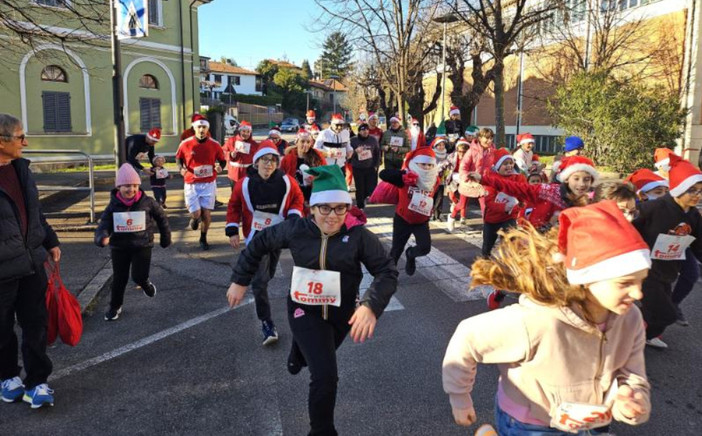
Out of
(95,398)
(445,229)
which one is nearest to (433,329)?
(95,398)

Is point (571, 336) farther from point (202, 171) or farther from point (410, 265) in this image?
point (202, 171)

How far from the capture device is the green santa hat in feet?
11.5

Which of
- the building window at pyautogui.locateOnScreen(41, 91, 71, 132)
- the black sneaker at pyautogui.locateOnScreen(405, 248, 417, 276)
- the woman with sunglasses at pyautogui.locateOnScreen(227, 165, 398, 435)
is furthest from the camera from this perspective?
the building window at pyautogui.locateOnScreen(41, 91, 71, 132)

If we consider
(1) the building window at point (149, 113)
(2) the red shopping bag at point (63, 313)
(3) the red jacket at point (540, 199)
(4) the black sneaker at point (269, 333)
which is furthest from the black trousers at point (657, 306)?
(1) the building window at point (149, 113)

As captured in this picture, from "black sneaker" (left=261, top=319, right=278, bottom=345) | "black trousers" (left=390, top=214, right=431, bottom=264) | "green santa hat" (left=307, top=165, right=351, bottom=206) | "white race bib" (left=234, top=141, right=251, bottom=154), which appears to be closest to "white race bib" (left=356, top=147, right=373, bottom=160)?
"white race bib" (left=234, top=141, right=251, bottom=154)

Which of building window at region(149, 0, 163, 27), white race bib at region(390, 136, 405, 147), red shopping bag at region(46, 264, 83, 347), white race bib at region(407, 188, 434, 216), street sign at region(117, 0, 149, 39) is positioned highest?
building window at region(149, 0, 163, 27)

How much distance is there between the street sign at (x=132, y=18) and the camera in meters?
9.77

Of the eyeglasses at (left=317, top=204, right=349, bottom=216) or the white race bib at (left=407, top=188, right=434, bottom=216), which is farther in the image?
the white race bib at (left=407, top=188, right=434, bottom=216)

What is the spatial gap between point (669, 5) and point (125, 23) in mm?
→ 23140

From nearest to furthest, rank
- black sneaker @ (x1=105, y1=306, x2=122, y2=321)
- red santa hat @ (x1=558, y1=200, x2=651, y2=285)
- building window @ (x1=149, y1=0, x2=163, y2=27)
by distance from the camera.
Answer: red santa hat @ (x1=558, y1=200, x2=651, y2=285) → black sneaker @ (x1=105, y1=306, x2=122, y2=321) → building window @ (x1=149, y1=0, x2=163, y2=27)

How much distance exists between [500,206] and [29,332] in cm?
513

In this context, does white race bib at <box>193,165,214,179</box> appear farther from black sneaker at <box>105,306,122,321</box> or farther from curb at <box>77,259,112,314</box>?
black sneaker at <box>105,306,122,321</box>

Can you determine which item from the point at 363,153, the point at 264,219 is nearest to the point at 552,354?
the point at 264,219

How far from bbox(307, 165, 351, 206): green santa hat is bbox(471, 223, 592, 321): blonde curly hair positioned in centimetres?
126
